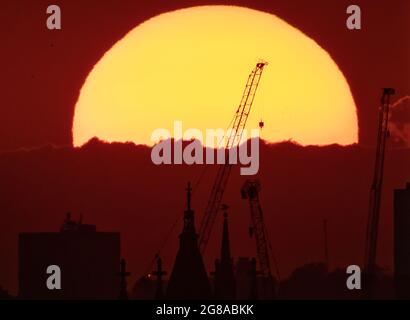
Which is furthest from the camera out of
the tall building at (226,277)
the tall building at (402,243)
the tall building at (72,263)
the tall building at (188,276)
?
the tall building at (226,277)

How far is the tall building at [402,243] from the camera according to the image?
89.6 metres

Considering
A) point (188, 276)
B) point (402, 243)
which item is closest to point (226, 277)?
point (188, 276)

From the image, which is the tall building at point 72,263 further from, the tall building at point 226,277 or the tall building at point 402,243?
the tall building at point 402,243

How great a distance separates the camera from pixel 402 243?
102375 mm

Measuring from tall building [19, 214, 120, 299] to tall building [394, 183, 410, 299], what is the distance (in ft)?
52.5

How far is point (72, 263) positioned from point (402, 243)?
2673 cm

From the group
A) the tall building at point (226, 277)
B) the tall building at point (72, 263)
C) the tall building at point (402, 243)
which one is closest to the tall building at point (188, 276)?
the tall building at point (226, 277)

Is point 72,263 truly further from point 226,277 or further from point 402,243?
point 402,243

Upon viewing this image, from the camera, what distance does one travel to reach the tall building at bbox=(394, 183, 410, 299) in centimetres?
8959

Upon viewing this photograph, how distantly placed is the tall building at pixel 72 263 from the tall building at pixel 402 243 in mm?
16008

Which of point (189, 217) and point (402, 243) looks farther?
point (402, 243)
